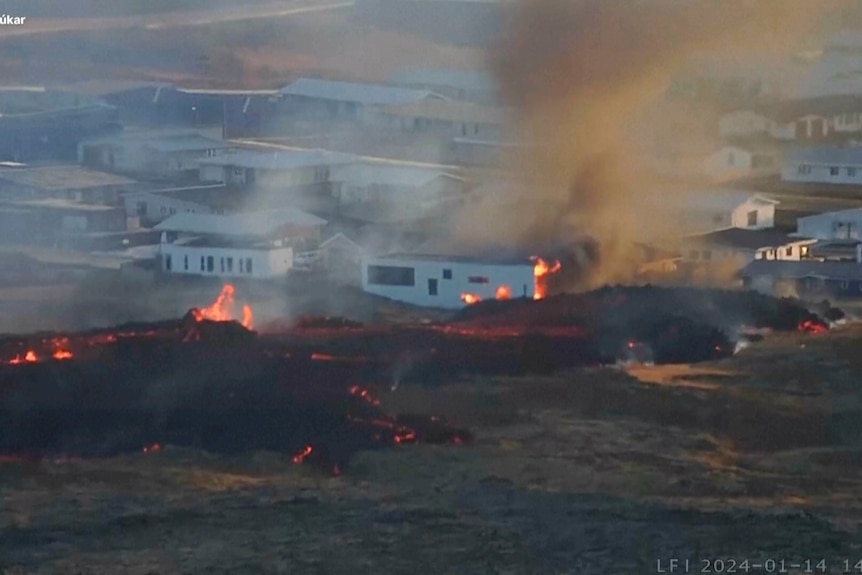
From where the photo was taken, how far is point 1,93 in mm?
15695

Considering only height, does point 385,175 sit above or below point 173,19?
below

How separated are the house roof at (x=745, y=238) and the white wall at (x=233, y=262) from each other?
11.1 feet

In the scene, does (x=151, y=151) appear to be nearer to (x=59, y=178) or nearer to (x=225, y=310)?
(x=59, y=178)

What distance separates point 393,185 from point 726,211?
2901 mm

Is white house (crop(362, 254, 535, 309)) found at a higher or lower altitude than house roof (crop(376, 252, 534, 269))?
lower

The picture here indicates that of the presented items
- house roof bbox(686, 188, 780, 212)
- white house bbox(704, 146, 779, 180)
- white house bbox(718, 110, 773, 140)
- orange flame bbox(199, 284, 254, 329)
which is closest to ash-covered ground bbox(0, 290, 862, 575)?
orange flame bbox(199, 284, 254, 329)

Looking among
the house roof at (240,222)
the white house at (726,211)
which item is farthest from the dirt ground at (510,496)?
the white house at (726,211)

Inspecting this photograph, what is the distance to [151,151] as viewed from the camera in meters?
15.6

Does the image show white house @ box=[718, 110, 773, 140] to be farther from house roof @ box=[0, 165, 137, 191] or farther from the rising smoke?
house roof @ box=[0, 165, 137, 191]

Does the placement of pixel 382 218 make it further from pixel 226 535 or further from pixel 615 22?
pixel 226 535

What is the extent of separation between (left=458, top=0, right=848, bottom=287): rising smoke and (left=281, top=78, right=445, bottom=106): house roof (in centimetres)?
137

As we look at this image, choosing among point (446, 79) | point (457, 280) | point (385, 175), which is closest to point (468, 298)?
point (457, 280)

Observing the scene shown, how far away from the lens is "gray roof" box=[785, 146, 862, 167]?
51.4 feet

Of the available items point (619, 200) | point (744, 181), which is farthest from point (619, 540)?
point (744, 181)
